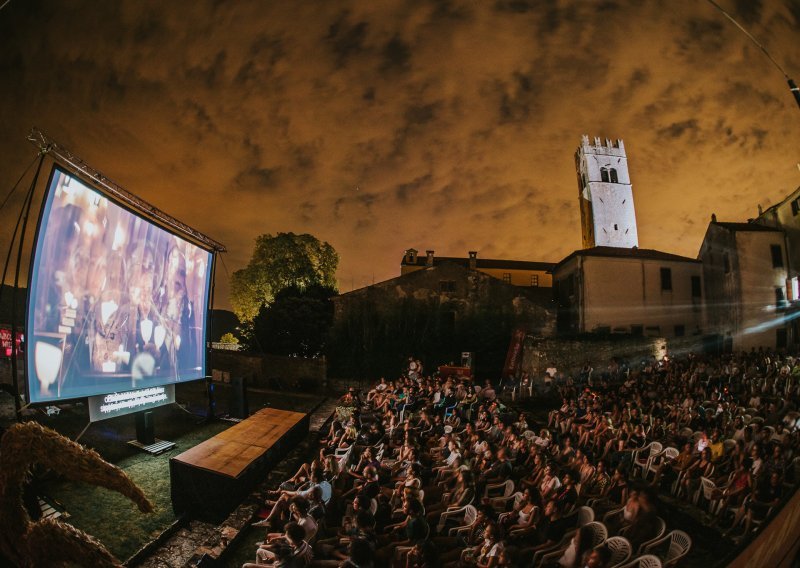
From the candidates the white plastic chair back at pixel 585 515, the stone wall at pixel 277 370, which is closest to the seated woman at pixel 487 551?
the white plastic chair back at pixel 585 515

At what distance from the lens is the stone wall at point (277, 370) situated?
63.8ft

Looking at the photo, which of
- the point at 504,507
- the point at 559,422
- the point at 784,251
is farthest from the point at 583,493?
the point at 784,251

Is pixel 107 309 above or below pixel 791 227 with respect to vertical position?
below

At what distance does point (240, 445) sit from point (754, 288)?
93.5 feet

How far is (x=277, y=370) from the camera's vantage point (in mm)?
20000

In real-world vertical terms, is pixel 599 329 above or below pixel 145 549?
above

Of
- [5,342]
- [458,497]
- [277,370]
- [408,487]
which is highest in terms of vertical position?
[5,342]

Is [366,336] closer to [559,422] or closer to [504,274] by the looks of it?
[559,422]

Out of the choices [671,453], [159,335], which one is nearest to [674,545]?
[671,453]

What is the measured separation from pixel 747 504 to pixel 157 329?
39.4 ft

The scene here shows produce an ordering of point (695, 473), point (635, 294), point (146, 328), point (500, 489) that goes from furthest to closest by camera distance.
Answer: point (635, 294) < point (146, 328) < point (695, 473) < point (500, 489)

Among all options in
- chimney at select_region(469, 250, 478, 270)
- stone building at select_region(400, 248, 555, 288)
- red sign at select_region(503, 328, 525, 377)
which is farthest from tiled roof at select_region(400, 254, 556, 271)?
red sign at select_region(503, 328, 525, 377)

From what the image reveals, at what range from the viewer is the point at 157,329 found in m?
9.71

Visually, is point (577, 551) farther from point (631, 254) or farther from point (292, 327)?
point (631, 254)
